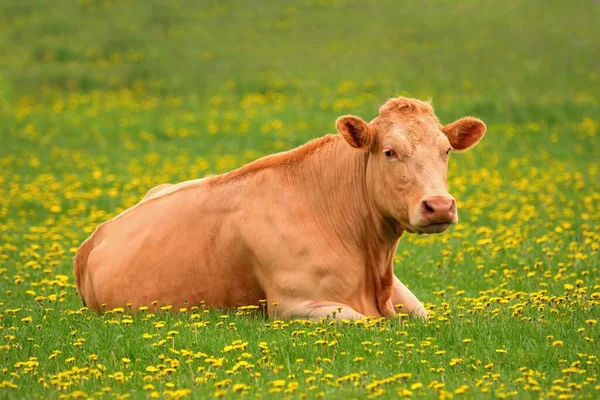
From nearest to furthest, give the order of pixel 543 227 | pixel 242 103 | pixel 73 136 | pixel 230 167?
pixel 543 227 < pixel 230 167 < pixel 73 136 < pixel 242 103

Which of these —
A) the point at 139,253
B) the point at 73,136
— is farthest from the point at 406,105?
the point at 73,136

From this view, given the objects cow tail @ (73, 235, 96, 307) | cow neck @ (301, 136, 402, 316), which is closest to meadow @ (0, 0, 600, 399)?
cow tail @ (73, 235, 96, 307)

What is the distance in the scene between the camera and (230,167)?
61.3 feet

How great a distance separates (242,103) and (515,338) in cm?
1964

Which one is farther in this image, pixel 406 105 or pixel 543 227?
pixel 543 227

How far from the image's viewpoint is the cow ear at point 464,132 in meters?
8.67

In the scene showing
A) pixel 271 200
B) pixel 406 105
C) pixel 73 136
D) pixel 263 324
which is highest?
pixel 406 105

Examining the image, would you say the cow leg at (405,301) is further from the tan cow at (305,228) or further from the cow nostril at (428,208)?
the cow nostril at (428,208)

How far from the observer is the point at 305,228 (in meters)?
8.51

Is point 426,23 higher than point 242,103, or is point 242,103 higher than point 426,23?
point 426,23

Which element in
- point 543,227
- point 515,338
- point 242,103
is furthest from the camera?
point 242,103

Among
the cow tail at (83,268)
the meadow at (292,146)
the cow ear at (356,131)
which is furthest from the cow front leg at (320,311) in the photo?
the cow tail at (83,268)

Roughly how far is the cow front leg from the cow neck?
611 mm

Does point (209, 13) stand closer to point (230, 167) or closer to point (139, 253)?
point (230, 167)
